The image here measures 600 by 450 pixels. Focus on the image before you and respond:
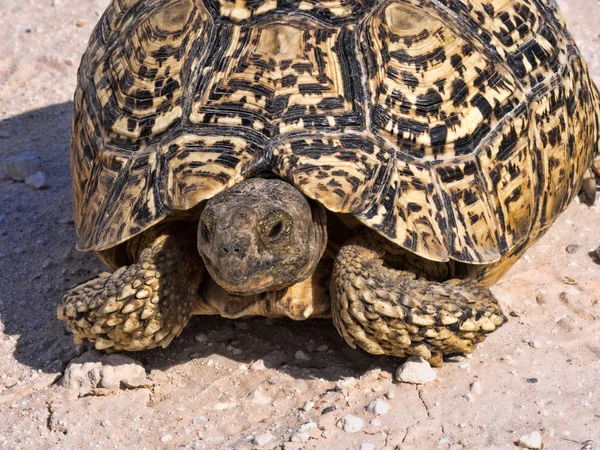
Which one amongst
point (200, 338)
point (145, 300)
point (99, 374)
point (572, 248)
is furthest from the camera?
point (572, 248)

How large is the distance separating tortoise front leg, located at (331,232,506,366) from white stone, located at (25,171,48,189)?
8.19 ft

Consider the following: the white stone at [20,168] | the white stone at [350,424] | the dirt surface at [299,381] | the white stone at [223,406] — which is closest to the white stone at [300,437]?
the dirt surface at [299,381]

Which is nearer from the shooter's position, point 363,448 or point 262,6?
point 363,448

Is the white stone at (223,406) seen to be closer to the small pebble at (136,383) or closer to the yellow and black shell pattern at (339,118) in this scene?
the small pebble at (136,383)

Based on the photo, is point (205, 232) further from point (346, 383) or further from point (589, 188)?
point (589, 188)

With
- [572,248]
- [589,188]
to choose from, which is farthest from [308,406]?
[589,188]

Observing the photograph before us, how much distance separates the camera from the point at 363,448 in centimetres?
318

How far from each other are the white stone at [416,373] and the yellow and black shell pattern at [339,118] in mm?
429

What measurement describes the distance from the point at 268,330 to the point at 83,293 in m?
0.81

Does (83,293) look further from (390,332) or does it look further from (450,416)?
(450,416)

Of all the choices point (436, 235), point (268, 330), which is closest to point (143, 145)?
point (268, 330)

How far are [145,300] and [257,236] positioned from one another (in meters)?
0.64

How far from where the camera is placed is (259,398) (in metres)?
3.57

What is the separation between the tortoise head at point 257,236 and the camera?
10.6ft
